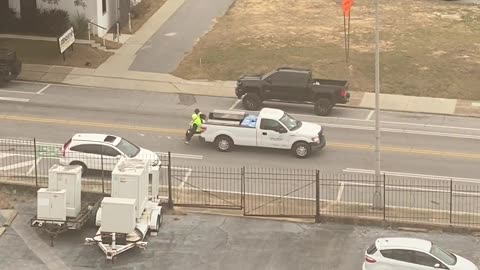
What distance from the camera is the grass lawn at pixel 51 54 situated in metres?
47.2

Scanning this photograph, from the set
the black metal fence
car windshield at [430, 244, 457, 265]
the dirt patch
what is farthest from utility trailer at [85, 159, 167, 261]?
the dirt patch

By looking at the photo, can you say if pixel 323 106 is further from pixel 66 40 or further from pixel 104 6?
pixel 104 6

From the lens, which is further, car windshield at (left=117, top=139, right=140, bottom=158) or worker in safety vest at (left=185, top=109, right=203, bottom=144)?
worker in safety vest at (left=185, top=109, right=203, bottom=144)

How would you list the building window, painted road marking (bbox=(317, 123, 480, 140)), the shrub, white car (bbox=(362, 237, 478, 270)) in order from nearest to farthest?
white car (bbox=(362, 237, 478, 270)) < painted road marking (bbox=(317, 123, 480, 140)) < the shrub < the building window

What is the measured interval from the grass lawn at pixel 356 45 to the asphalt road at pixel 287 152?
450 centimetres

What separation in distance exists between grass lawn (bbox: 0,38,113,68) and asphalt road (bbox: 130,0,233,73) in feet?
7.38

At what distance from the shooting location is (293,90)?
3950 cm

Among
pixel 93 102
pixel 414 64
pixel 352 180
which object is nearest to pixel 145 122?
pixel 93 102

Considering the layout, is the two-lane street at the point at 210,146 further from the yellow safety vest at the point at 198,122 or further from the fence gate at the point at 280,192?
the fence gate at the point at 280,192

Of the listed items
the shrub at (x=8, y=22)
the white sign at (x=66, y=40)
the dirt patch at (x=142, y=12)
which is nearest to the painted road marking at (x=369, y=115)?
the white sign at (x=66, y=40)

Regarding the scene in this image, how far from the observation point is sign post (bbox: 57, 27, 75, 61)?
152 ft

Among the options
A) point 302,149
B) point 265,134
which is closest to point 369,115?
point 302,149

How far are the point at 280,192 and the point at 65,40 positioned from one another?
854 inches

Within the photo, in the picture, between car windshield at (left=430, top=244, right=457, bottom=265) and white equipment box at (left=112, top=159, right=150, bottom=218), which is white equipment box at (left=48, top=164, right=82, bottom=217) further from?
car windshield at (left=430, top=244, right=457, bottom=265)
